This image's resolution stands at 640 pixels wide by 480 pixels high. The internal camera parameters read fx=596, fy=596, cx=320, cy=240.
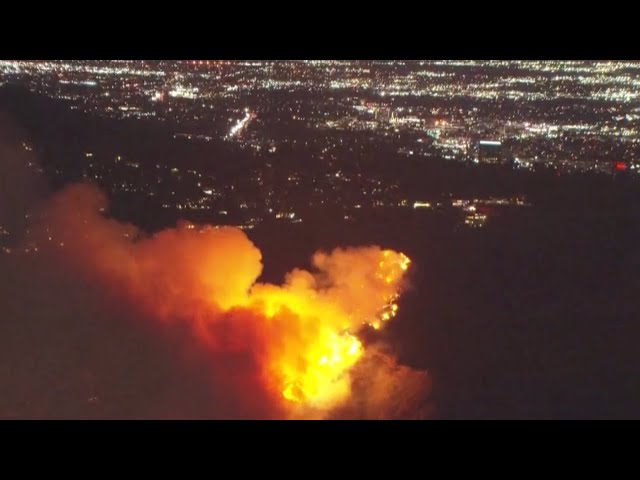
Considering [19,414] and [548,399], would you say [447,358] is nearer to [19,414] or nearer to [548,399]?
[548,399]

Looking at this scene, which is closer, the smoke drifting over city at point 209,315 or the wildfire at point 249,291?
the smoke drifting over city at point 209,315

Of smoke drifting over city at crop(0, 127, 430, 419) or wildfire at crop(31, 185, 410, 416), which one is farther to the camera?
wildfire at crop(31, 185, 410, 416)

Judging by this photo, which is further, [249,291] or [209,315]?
[249,291]

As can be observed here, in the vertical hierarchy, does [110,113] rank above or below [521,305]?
above

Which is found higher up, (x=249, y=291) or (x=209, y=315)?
(x=249, y=291)

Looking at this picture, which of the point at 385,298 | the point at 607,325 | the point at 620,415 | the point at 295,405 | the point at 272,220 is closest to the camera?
the point at 620,415

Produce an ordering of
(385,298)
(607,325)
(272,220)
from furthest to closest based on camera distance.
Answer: (272,220) → (385,298) → (607,325)

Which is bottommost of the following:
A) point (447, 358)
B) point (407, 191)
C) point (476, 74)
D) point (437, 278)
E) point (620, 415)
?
point (620, 415)

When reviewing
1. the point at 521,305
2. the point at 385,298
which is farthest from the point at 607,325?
the point at 385,298
